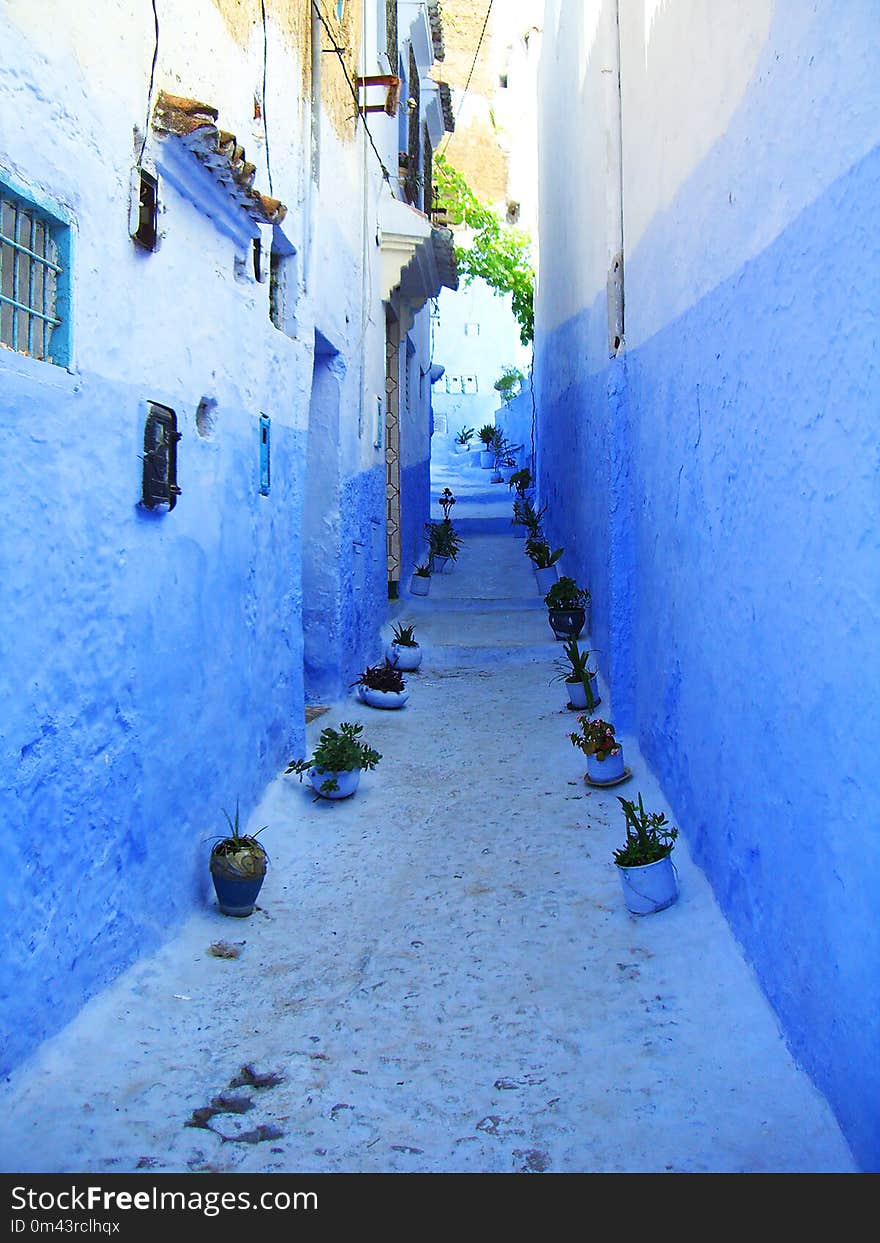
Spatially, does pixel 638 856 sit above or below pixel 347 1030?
above

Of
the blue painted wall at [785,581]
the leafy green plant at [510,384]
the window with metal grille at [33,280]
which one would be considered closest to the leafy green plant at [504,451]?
the leafy green plant at [510,384]

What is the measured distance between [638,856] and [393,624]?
6.69 metres

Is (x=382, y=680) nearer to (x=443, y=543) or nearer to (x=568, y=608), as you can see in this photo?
(x=568, y=608)

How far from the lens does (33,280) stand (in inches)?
127

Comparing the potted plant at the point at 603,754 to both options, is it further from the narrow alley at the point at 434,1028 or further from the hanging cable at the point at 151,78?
the hanging cable at the point at 151,78

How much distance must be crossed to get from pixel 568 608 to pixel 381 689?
7.29 ft

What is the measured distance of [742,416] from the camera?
3.72 meters

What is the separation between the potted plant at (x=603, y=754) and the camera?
19.9 feet

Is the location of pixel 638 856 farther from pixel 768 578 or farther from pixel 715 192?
pixel 715 192

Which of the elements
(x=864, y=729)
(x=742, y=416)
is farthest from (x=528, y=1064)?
(x=742, y=416)

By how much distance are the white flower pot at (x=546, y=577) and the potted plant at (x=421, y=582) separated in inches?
55.6

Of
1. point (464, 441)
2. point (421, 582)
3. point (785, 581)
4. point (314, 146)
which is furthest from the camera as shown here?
point (464, 441)

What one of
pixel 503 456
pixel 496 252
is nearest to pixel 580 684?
pixel 496 252

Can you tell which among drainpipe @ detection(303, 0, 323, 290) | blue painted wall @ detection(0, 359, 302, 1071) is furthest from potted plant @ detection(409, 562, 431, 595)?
blue painted wall @ detection(0, 359, 302, 1071)
